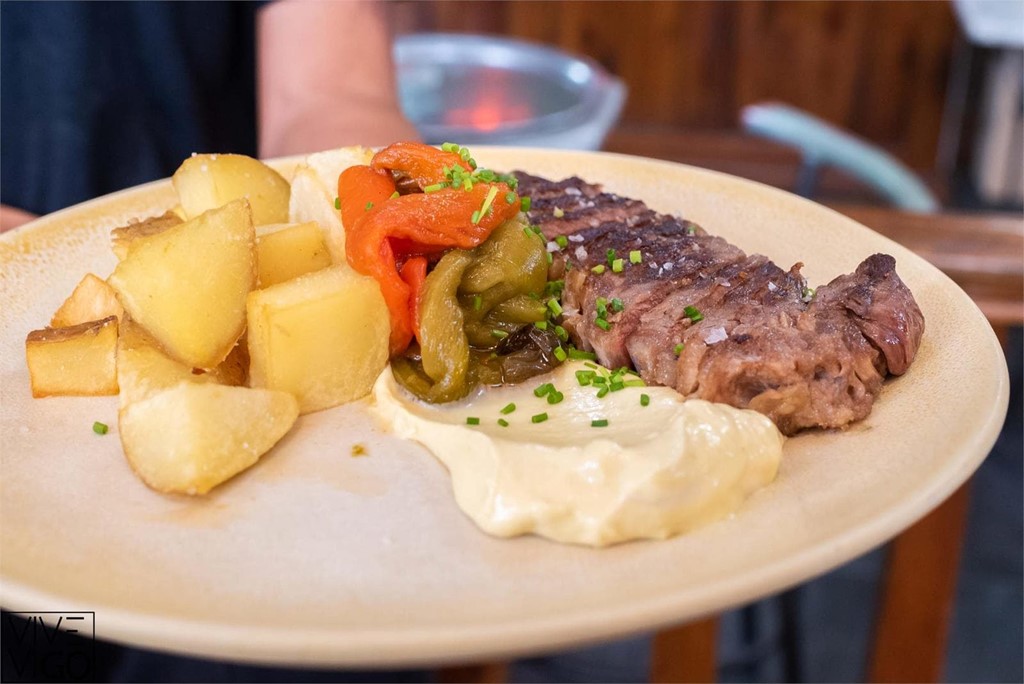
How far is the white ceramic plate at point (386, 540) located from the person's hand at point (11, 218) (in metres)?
0.97

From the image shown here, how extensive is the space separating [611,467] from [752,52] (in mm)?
7176

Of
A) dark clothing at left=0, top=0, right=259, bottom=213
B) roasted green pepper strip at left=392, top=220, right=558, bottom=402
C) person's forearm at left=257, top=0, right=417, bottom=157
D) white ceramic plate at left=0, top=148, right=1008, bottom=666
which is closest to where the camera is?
white ceramic plate at left=0, top=148, right=1008, bottom=666

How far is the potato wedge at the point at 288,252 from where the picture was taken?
6.80 feet

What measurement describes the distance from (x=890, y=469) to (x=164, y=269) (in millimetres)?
1437

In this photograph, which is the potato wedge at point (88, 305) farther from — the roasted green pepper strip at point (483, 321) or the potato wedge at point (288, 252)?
the roasted green pepper strip at point (483, 321)

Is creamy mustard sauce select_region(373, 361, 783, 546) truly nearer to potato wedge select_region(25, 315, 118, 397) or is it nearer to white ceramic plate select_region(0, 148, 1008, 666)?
white ceramic plate select_region(0, 148, 1008, 666)

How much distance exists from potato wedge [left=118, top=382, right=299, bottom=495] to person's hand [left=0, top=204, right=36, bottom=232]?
4.81ft

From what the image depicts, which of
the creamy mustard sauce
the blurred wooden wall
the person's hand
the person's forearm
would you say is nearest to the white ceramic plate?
the creamy mustard sauce

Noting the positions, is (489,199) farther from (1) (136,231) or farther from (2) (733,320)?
(1) (136,231)

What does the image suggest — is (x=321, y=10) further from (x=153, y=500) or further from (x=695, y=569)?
(x=695, y=569)

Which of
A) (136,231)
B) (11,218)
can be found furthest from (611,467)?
(11,218)

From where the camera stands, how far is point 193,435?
165 centimetres

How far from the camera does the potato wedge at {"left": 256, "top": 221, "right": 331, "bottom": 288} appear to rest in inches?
81.6

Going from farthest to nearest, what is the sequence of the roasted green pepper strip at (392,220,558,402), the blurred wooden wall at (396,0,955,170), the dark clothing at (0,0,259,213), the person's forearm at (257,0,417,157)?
the blurred wooden wall at (396,0,955,170) < the person's forearm at (257,0,417,157) < the dark clothing at (0,0,259,213) < the roasted green pepper strip at (392,220,558,402)
